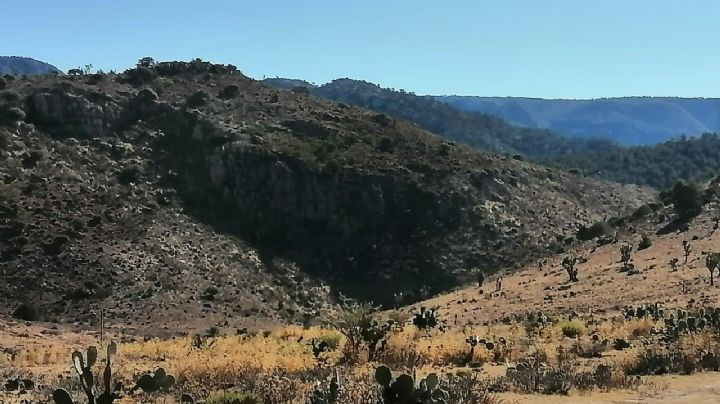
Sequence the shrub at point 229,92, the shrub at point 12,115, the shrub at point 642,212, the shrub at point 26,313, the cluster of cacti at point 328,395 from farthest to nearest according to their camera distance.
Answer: the shrub at point 229,92 → the shrub at point 12,115 → the shrub at point 642,212 → the shrub at point 26,313 → the cluster of cacti at point 328,395

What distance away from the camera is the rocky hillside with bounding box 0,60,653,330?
145ft

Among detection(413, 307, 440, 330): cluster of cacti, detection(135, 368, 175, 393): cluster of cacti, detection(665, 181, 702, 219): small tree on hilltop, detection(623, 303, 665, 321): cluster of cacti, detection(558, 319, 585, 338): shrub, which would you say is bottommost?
detection(413, 307, 440, 330): cluster of cacti

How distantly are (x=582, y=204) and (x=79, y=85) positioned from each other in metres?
54.1

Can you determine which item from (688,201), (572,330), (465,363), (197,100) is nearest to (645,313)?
(572,330)

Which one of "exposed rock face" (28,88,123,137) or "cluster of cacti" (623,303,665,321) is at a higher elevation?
"exposed rock face" (28,88,123,137)

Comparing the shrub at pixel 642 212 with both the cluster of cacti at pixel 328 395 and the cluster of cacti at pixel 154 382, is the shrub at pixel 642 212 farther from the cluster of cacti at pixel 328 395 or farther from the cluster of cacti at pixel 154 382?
the cluster of cacti at pixel 154 382

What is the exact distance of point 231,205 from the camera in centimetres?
5812

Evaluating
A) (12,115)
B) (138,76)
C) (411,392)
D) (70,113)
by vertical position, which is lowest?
(411,392)

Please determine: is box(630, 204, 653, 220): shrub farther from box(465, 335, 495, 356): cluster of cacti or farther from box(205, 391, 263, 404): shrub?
box(205, 391, 263, 404): shrub

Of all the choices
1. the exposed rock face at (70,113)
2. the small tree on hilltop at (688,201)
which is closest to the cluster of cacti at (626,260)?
the small tree on hilltop at (688,201)

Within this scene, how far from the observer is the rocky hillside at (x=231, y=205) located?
44.2m

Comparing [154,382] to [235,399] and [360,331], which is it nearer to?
[235,399]

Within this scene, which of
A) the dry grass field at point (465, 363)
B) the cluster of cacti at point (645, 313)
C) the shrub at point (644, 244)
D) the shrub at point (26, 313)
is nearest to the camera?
the dry grass field at point (465, 363)

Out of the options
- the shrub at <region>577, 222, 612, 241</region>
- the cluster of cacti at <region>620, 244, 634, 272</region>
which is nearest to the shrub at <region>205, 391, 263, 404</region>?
the cluster of cacti at <region>620, 244, 634, 272</region>
